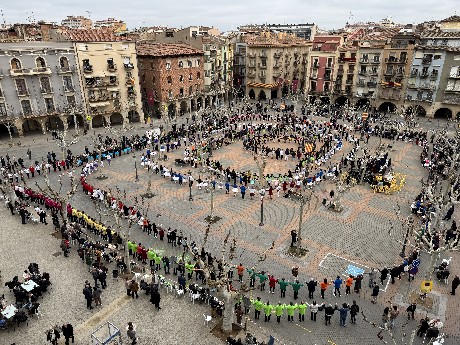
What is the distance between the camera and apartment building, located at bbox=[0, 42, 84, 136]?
1923 inches

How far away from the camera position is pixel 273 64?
81625 millimetres

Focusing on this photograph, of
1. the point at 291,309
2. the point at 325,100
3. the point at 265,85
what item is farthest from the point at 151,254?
the point at 265,85

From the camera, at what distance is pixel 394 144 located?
168 feet

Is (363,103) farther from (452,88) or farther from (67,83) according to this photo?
(67,83)

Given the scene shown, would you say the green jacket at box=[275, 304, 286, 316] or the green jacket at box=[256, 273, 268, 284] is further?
the green jacket at box=[256, 273, 268, 284]

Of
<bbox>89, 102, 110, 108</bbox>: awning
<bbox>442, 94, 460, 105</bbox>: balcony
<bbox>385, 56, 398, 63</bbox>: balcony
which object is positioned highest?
<bbox>385, 56, 398, 63</bbox>: balcony

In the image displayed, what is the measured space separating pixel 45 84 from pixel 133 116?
16.8m

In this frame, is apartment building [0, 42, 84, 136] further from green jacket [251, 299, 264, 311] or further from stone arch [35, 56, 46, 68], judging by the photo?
green jacket [251, 299, 264, 311]

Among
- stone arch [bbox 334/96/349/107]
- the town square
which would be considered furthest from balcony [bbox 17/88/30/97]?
stone arch [bbox 334/96/349/107]

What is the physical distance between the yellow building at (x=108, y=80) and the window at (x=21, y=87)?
7.93 m

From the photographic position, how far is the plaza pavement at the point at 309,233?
19266 millimetres

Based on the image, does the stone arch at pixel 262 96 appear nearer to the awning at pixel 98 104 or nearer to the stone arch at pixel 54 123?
the awning at pixel 98 104

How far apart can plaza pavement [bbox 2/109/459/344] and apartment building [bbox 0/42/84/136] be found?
20.1 m

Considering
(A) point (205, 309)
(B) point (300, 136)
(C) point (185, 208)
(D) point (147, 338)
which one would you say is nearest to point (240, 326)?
(A) point (205, 309)
